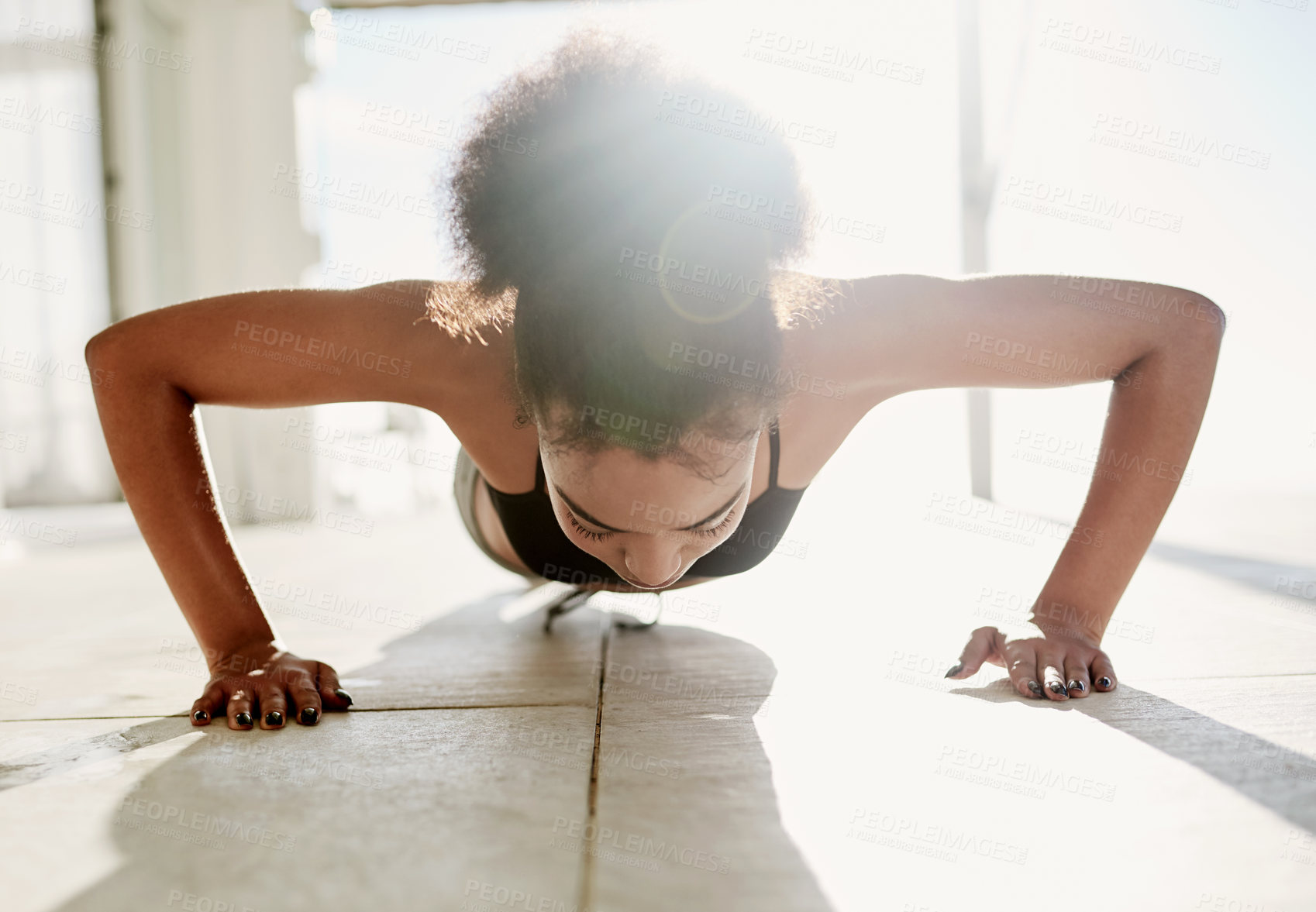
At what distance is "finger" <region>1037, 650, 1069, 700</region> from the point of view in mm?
938

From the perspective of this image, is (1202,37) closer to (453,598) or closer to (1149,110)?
(1149,110)

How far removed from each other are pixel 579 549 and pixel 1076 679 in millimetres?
721

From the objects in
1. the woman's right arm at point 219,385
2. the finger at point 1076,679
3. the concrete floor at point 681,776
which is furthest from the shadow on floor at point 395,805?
the finger at point 1076,679

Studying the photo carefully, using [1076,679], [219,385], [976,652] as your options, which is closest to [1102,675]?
[1076,679]

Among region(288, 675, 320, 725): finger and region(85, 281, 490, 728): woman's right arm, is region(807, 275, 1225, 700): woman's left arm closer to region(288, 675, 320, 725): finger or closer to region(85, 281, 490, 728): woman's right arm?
region(85, 281, 490, 728): woman's right arm

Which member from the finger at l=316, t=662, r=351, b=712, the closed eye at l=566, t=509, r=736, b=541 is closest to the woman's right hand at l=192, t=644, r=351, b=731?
the finger at l=316, t=662, r=351, b=712

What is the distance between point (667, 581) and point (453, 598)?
1.15 meters

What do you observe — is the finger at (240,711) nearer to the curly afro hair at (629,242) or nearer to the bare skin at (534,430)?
the bare skin at (534,430)

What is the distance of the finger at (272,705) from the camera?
2.90ft

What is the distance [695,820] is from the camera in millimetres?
631

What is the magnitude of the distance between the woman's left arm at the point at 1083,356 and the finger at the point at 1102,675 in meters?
0.04

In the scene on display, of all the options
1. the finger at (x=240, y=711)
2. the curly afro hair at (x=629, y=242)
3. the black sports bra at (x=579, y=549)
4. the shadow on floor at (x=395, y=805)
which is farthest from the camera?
the black sports bra at (x=579, y=549)

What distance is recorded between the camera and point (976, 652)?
3.40 feet

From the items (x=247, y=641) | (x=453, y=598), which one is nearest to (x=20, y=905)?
(x=247, y=641)
